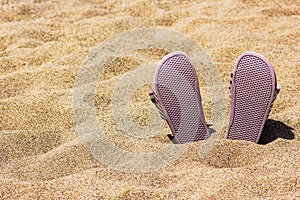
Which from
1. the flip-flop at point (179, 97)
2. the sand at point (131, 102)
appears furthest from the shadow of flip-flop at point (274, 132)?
the flip-flop at point (179, 97)

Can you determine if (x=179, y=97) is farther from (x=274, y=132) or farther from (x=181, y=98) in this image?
(x=274, y=132)

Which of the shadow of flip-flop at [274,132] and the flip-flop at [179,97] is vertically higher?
the flip-flop at [179,97]

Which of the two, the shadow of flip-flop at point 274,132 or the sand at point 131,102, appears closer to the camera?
the sand at point 131,102

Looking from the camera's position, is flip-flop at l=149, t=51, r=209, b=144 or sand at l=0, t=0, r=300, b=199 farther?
flip-flop at l=149, t=51, r=209, b=144

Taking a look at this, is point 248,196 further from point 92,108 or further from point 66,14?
point 66,14

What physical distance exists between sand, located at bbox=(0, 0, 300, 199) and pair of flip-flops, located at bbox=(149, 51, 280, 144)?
8 cm

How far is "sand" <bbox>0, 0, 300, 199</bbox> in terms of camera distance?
1.48 meters

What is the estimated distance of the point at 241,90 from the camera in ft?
5.74

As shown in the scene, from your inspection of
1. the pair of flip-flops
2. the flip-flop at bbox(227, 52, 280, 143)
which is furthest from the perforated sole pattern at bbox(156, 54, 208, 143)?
the flip-flop at bbox(227, 52, 280, 143)

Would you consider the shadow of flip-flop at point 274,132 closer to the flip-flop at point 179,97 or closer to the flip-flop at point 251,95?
the flip-flop at point 251,95

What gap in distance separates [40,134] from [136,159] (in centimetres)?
43

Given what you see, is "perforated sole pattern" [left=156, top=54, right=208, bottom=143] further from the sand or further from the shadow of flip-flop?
the shadow of flip-flop

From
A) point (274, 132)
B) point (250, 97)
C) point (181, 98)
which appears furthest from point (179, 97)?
point (274, 132)

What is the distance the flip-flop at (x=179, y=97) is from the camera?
1.70 metres
